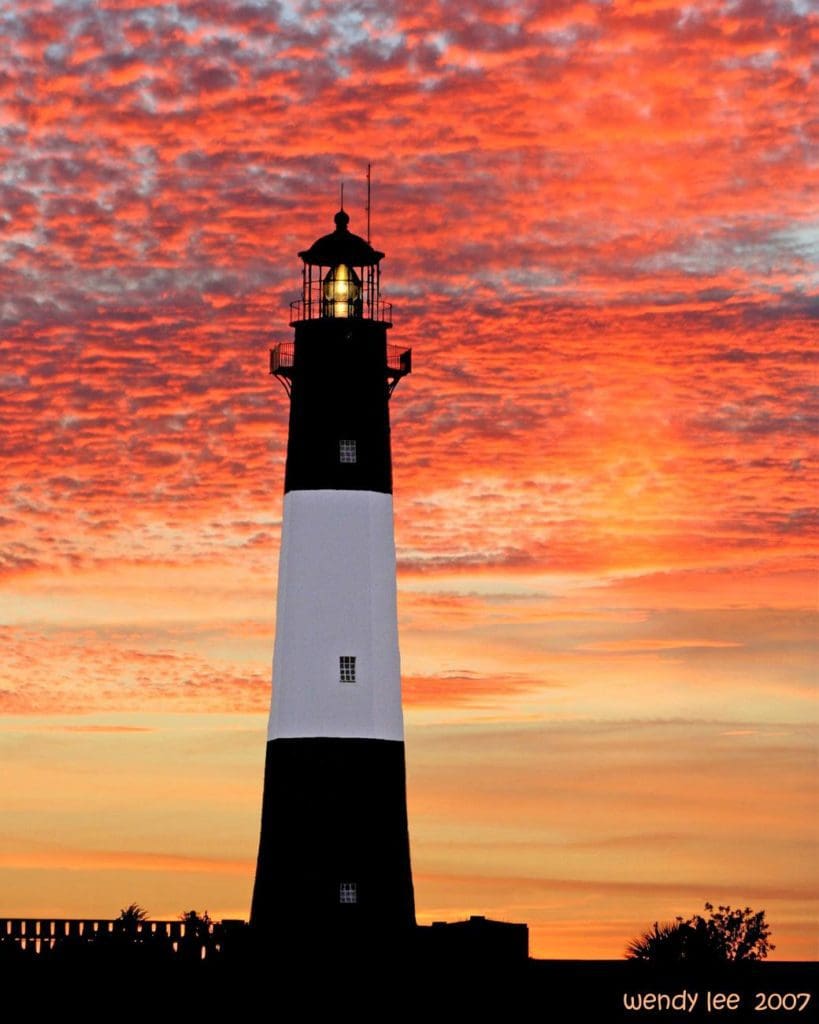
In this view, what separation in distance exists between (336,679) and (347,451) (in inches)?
245

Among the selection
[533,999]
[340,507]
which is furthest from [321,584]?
[533,999]

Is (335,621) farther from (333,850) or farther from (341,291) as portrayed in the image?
(341,291)

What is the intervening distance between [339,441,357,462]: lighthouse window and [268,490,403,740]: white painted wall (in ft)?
2.99

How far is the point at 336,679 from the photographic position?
75562mm

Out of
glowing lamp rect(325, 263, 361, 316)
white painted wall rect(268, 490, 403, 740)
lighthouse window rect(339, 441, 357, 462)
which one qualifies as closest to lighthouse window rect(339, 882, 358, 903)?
white painted wall rect(268, 490, 403, 740)

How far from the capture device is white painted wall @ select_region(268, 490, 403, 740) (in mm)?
75500

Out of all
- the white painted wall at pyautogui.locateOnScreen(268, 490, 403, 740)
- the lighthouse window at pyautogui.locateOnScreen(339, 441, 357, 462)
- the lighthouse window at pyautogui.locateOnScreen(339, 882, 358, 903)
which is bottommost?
the lighthouse window at pyautogui.locateOnScreen(339, 882, 358, 903)

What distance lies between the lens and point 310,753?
75312 mm

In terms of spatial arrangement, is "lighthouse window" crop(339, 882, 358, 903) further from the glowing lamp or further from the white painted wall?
the glowing lamp

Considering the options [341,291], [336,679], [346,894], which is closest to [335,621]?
[336,679]

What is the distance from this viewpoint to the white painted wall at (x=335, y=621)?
75500 mm

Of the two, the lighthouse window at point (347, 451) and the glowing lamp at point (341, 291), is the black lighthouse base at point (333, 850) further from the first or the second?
the glowing lamp at point (341, 291)

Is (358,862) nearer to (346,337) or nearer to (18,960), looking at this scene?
(18,960)

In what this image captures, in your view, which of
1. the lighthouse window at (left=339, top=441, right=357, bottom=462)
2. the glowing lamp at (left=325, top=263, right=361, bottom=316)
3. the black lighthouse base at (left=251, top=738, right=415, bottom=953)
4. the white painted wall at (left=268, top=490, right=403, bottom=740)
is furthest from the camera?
the glowing lamp at (left=325, top=263, right=361, bottom=316)
